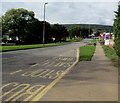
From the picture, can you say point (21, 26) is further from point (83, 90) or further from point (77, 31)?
point (77, 31)

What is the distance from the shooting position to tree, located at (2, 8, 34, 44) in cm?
6431

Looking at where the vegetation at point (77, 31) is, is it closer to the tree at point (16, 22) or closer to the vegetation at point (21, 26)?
the vegetation at point (21, 26)

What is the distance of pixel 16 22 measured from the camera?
2544 inches

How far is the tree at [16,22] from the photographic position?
211ft

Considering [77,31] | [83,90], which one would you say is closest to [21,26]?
[83,90]

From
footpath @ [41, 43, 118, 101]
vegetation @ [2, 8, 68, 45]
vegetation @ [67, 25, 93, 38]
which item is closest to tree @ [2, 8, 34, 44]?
vegetation @ [2, 8, 68, 45]

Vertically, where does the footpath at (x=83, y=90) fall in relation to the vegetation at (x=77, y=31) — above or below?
below

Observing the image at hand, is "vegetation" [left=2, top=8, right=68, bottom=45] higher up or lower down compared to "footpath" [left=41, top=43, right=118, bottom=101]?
higher up

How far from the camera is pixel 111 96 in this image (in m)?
6.43

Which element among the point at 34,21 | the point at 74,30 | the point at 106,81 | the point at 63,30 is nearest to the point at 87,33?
the point at 74,30

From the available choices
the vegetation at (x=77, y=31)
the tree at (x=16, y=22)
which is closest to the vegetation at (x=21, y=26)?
the tree at (x=16, y=22)

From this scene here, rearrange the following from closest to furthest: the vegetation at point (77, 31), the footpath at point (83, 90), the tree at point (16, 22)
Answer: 1. the footpath at point (83, 90)
2. the tree at point (16, 22)
3. the vegetation at point (77, 31)

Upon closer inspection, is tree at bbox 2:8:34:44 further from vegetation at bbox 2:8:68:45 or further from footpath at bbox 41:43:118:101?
footpath at bbox 41:43:118:101

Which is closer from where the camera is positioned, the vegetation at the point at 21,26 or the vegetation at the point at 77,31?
the vegetation at the point at 21,26
